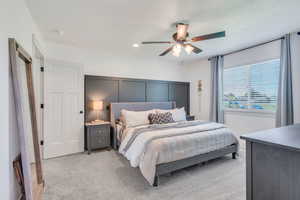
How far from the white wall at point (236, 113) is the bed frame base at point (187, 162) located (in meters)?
1.05

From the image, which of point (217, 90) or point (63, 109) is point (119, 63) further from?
point (217, 90)

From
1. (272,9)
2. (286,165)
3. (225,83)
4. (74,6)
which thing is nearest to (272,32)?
(272,9)

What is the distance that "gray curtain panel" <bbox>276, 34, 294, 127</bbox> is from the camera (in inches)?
119

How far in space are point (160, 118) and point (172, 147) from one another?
1.37 meters

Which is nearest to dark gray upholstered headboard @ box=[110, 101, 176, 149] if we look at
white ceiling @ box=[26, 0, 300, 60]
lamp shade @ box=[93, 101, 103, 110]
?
lamp shade @ box=[93, 101, 103, 110]

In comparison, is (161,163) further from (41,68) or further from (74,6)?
(41,68)

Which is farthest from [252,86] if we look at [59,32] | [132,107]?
[59,32]

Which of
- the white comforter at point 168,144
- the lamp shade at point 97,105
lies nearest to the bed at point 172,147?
the white comforter at point 168,144

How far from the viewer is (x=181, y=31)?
Result: 2568mm

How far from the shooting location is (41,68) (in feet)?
10.7

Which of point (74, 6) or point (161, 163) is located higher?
point (74, 6)

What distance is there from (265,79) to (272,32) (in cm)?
111

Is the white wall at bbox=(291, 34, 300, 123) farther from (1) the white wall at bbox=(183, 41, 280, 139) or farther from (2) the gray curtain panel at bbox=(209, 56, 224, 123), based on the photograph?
(2) the gray curtain panel at bbox=(209, 56, 224, 123)

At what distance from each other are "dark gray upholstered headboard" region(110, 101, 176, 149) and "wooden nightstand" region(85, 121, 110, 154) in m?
0.20
